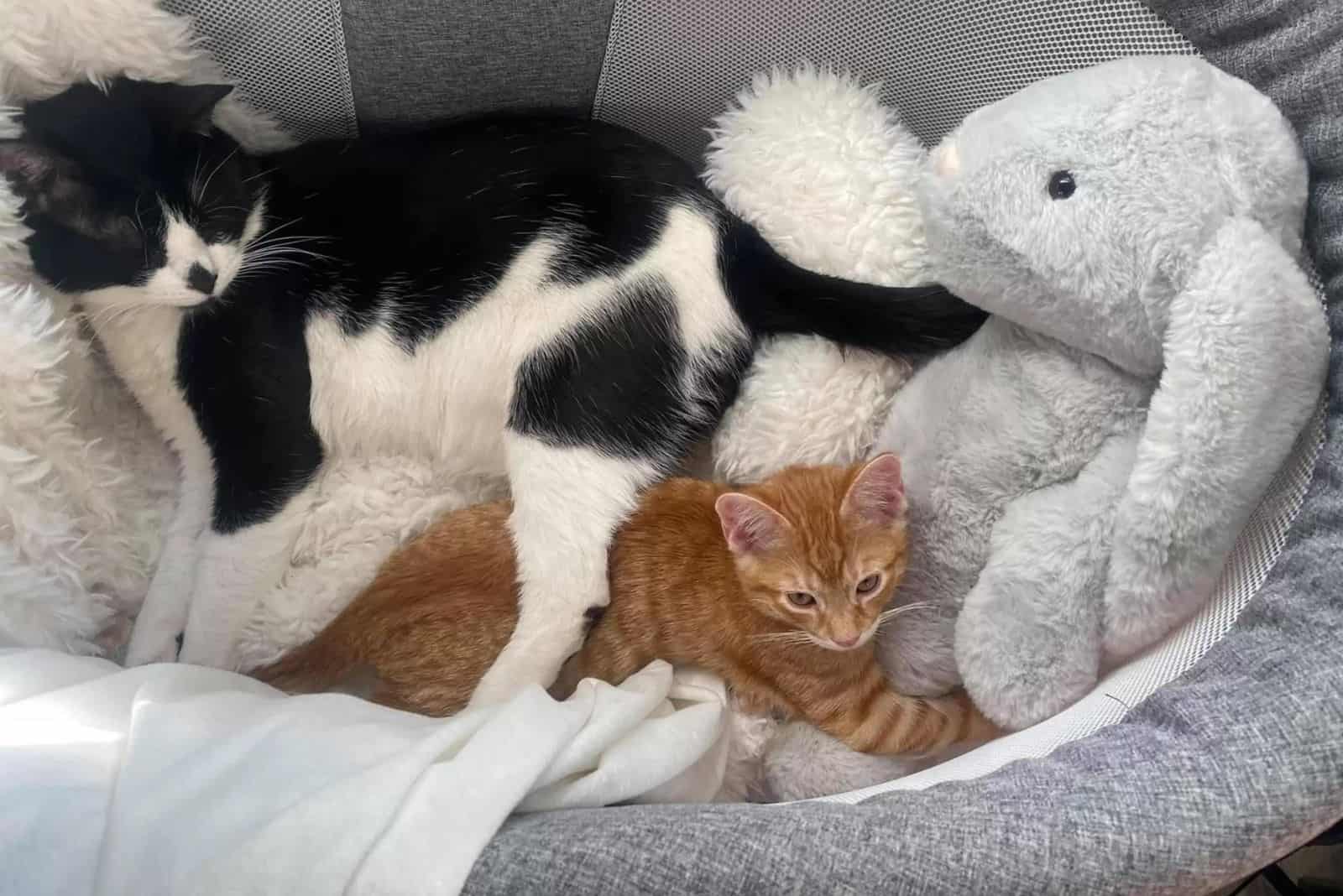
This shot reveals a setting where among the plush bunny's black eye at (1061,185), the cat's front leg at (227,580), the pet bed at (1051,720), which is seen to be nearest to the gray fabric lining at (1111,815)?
the pet bed at (1051,720)

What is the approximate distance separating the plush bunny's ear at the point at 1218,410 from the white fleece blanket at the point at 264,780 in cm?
52

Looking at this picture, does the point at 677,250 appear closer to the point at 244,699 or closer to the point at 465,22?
the point at 465,22

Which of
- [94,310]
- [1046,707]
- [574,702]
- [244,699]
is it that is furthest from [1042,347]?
[94,310]

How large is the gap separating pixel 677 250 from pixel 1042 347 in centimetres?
42

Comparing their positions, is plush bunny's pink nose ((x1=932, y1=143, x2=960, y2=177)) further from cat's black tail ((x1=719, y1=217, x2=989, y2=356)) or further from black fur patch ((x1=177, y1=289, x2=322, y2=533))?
black fur patch ((x1=177, y1=289, x2=322, y2=533))

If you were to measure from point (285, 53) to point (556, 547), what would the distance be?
0.67 metres

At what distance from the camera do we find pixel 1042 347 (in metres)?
0.98

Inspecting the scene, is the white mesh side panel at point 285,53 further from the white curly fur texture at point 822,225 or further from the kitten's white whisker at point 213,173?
the white curly fur texture at point 822,225

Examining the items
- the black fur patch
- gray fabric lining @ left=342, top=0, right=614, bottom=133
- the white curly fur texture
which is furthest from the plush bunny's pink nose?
the black fur patch

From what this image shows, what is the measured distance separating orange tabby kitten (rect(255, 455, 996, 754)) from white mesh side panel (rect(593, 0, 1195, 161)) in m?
0.49

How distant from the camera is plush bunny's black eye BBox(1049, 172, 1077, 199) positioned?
868 mm

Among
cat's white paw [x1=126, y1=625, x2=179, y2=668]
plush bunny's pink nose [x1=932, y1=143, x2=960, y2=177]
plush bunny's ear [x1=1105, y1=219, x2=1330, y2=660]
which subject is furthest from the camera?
cat's white paw [x1=126, y1=625, x2=179, y2=668]

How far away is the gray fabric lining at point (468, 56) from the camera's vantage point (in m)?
1.08

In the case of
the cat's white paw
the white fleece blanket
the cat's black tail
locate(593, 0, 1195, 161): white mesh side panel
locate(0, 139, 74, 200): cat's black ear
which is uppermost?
locate(593, 0, 1195, 161): white mesh side panel
